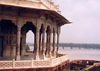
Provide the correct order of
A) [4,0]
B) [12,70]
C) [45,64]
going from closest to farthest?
[12,70] → [45,64] → [4,0]

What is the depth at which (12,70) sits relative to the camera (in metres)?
10.1

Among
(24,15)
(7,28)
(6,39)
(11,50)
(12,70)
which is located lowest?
(12,70)

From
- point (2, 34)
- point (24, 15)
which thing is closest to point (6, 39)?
point (2, 34)

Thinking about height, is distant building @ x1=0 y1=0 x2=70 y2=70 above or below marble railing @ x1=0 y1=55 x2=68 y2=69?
above

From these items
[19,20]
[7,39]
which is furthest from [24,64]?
[7,39]

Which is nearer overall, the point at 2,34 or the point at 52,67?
the point at 52,67

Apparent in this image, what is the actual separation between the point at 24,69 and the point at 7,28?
5654mm

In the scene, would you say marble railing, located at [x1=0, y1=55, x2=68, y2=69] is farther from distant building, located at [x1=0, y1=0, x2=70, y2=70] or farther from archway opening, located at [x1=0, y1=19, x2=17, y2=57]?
archway opening, located at [x1=0, y1=19, x2=17, y2=57]

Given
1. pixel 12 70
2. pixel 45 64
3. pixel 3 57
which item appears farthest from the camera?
pixel 3 57

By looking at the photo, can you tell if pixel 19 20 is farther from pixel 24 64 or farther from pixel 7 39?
pixel 24 64

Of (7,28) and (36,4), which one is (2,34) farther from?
(36,4)

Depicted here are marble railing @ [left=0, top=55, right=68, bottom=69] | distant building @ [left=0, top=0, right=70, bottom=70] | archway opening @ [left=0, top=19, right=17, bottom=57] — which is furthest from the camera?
archway opening @ [left=0, top=19, right=17, bottom=57]

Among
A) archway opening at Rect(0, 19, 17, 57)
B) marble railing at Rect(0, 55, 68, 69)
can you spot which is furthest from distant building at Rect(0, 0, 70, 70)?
marble railing at Rect(0, 55, 68, 69)

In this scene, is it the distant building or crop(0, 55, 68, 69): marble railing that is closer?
crop(0, 55, 68, 69): marble railing
